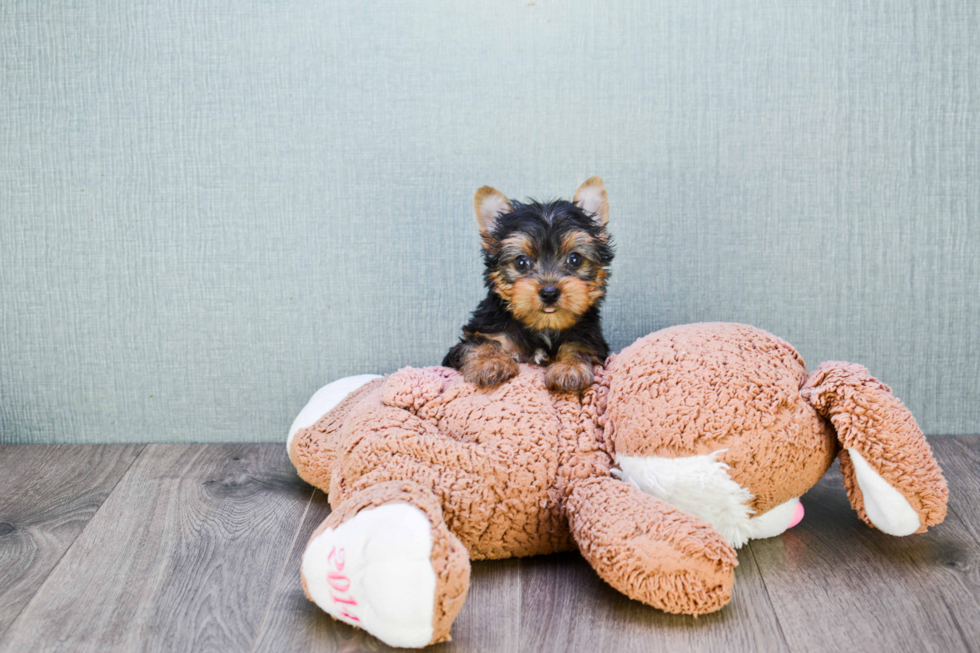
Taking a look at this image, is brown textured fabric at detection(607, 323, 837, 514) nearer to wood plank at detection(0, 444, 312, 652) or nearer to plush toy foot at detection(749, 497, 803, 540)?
plush toy foot at detection(749, 497, 803, 540)

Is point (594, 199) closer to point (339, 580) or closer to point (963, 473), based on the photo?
point (339, 580)

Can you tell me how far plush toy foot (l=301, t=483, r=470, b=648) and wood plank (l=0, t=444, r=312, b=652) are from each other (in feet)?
0.76

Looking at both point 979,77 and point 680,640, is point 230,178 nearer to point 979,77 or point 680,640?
point 680,640

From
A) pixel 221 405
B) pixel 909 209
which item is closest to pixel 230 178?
pixel 221 405

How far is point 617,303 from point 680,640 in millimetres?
1147

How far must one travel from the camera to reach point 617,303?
92.4 inches

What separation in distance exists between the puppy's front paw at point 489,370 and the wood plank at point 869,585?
0.68 metres

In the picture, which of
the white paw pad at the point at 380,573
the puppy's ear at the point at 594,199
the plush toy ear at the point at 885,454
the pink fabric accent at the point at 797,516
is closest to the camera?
the white paw pad at the point at 380,573

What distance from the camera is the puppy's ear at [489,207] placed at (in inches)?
74.8

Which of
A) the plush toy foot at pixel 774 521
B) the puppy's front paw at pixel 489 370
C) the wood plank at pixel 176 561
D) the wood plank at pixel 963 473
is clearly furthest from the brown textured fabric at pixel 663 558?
the wood plank at pixel 963 473

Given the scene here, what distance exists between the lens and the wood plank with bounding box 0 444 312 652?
1.45 meters

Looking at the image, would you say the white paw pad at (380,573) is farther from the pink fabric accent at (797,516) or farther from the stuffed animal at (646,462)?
the pink fabric accent at (797,516)

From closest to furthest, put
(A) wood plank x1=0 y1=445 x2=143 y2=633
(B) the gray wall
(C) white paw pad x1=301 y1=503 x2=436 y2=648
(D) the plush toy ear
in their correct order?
(C) white paw pad x1=301 y1=503 x2=436 y2=648, (D) the plush toy ear, (A) wood plank x1=0 y1=445 x2=143 y2=633, (B) the gray wall

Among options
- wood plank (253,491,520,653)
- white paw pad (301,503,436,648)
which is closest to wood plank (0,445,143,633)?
wood plank (253,491,520,653)
